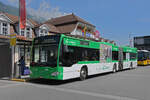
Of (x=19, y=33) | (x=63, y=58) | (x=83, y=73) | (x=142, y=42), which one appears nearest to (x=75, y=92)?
(x=63, y=58)

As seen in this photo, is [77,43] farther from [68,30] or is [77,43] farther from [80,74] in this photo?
[68,30]

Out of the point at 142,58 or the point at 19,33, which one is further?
the point at 142,58

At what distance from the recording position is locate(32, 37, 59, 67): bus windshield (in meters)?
9.41

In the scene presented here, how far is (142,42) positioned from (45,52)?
69.8m

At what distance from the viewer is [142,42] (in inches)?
2840

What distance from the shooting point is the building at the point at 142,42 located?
7038 centimetres

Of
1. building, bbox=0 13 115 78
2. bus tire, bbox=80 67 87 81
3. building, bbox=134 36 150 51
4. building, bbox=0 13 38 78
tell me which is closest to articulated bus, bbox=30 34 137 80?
bus tire, bbox=80 67 87 81

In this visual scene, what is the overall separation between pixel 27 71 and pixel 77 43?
4924 millimetres

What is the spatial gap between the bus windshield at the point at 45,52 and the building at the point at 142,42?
224 ft

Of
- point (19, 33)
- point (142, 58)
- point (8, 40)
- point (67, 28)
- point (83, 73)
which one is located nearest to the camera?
point (83, 73)

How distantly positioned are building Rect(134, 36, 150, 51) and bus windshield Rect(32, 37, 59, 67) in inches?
2690

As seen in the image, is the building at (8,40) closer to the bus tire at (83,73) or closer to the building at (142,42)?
the bus tire at (83,73)

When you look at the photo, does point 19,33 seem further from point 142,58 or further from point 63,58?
point 142,58

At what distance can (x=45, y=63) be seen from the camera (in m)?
9.56
